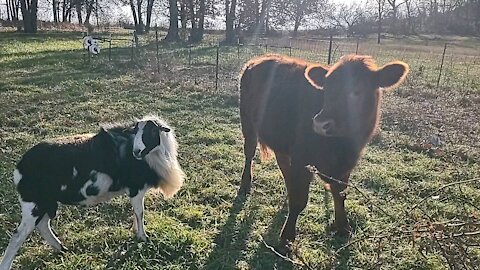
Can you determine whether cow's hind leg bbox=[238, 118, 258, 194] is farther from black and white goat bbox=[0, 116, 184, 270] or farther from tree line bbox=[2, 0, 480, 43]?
tree line bbox=[2, 0, 480, 43]

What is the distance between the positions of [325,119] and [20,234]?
8.36 ft

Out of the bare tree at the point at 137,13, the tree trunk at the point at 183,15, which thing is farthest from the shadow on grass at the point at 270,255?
the bare tree at the point at 137,13

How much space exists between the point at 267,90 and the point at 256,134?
0.70 m

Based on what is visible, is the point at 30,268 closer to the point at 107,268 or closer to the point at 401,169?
the point at 107,268

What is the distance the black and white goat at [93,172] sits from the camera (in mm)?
3314

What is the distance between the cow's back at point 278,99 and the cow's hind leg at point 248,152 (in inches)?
4.2

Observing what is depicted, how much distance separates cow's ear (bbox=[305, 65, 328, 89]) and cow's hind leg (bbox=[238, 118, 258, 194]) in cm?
136

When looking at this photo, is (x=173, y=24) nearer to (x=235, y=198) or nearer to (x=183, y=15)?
(x=183, y=15)

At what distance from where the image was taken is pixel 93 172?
358 cm

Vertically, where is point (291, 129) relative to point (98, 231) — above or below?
above

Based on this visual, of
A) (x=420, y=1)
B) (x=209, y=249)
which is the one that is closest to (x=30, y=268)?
(x=209, y=249)

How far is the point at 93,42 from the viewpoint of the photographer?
18.6m

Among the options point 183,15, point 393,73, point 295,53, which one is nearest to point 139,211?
point 393,73

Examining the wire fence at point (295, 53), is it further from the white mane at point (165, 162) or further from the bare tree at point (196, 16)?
the white mane at point (165, 162)
